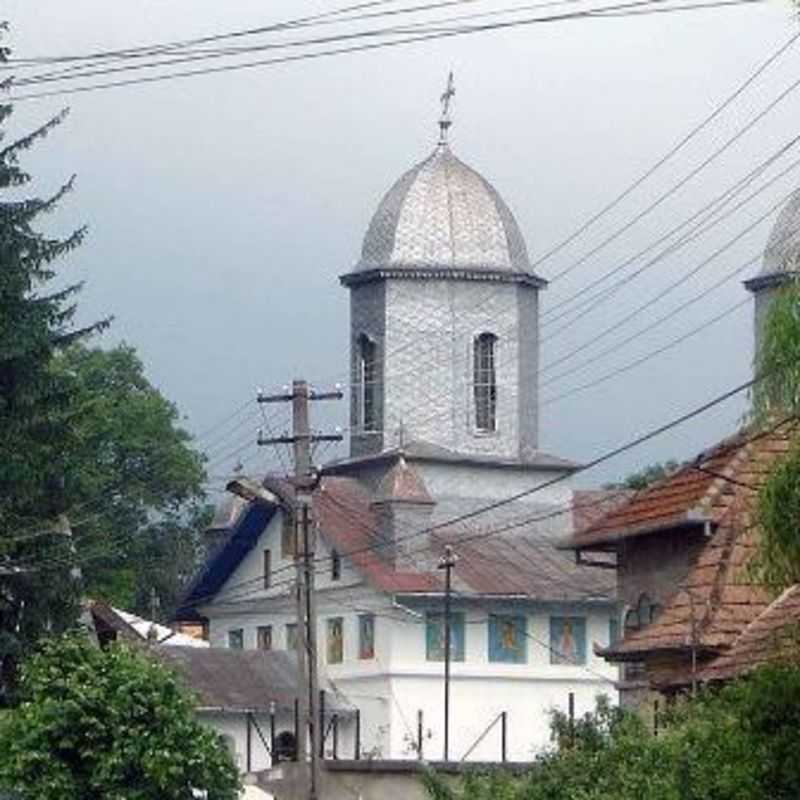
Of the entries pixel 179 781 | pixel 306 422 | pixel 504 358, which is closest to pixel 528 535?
pixel 504 358

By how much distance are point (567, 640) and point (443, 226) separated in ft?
39.6

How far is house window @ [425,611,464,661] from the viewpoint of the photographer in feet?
276

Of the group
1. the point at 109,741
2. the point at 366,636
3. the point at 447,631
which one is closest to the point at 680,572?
the point at 109,741

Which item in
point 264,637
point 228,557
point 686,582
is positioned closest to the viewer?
point 686,582

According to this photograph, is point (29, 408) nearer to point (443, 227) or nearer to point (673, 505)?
point (673, 505)

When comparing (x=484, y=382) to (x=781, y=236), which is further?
(x=484, y=382)

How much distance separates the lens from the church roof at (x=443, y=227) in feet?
295

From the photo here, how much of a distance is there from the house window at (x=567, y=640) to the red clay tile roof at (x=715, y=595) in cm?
4101

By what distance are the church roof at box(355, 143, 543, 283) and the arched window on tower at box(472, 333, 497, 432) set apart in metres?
1.93

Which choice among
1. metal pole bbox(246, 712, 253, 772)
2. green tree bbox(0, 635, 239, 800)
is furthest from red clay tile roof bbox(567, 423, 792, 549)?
metal pole bbox(246, 712, 253, 772)

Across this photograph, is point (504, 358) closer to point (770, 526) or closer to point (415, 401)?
point (415, 401)

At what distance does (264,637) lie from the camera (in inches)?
3531

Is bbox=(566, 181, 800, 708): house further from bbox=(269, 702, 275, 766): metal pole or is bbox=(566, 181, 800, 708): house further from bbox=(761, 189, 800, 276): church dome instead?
bbox=(269, 702, 275, 766): metal pole

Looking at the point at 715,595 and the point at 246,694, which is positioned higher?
the point at 246,694
